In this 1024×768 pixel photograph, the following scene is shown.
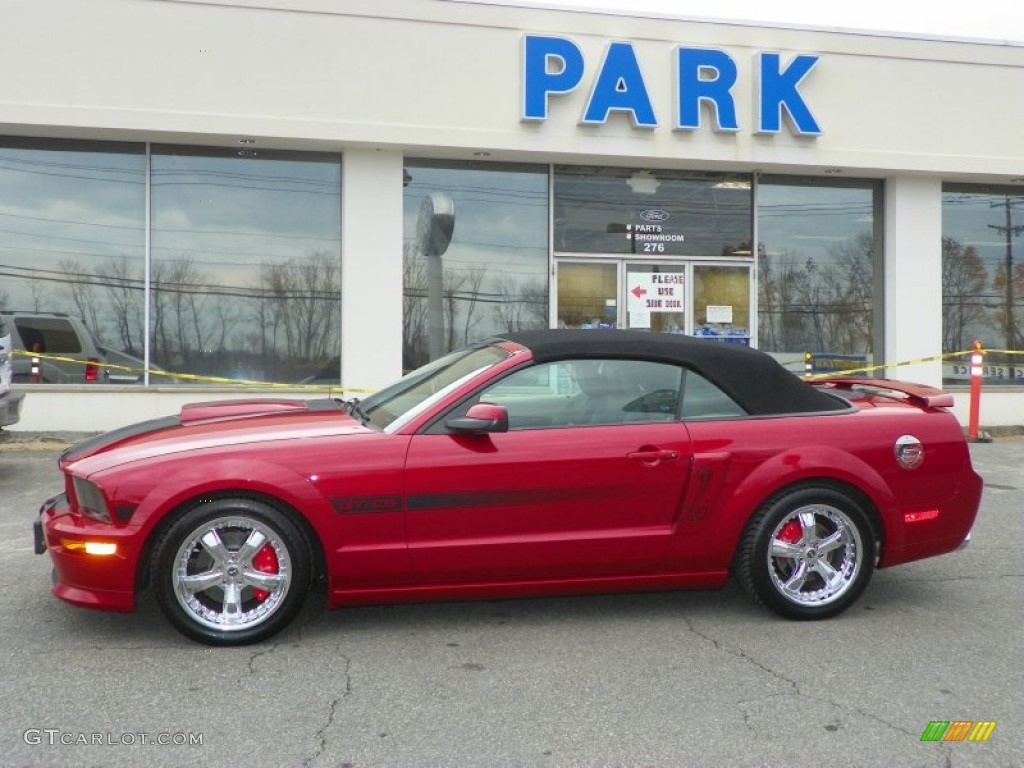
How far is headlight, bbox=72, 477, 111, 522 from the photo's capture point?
157 inches

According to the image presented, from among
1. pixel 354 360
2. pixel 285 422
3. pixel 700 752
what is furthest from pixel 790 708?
pixel 354 360

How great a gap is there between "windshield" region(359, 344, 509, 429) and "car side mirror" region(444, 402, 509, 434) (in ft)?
0.92

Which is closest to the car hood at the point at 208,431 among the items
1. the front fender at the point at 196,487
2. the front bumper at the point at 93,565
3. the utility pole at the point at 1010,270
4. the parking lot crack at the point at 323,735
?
the front fender at the point at 196,487

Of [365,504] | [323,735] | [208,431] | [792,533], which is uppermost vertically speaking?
[208,431]

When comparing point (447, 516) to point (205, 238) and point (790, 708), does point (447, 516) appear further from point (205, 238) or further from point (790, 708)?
point (205, 238)

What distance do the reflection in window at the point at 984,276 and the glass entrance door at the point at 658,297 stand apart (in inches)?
128

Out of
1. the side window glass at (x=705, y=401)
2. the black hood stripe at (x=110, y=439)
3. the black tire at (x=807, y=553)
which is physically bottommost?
the black tire at (x=807, y=553)

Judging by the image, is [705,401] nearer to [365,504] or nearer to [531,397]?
[531,397]

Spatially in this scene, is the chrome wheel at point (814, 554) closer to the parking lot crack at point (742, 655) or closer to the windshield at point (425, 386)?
the parking lot crack at point (742, 655)

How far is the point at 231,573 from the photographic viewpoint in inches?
159

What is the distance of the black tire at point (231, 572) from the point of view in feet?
13.1

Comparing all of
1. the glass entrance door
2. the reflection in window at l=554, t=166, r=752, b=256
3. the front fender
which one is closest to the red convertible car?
the front fender

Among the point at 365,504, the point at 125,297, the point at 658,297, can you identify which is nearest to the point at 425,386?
the point at 365,504

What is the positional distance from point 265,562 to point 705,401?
2296 mm
